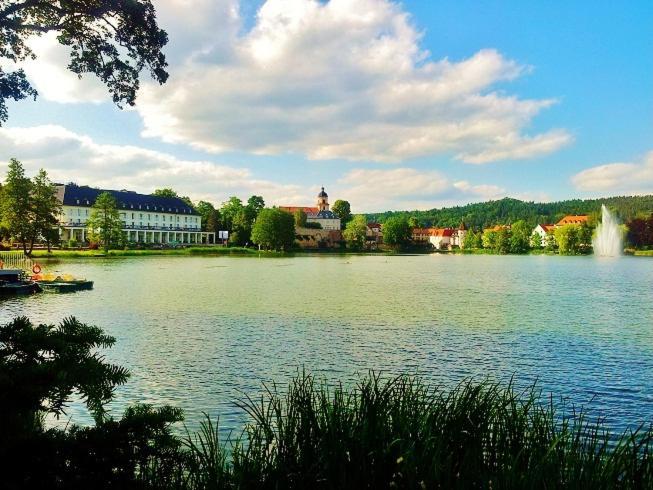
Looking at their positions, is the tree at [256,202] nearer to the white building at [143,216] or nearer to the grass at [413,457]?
the white building at [143,216]

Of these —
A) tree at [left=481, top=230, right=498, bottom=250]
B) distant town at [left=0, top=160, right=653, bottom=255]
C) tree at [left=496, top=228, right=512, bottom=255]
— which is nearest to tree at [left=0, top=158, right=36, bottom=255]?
distant town at [left=0, top=160, right=653, bottom=255]

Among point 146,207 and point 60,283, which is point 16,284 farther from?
point 146,207

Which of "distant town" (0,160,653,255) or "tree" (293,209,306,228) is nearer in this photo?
"distant town" (0,160,653,255)

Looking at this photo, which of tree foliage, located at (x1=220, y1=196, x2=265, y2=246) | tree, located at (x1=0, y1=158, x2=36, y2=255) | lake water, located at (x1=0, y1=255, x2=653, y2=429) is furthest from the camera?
tree foliage, located at (x1=220, y1=196, x2=265, y2=246)

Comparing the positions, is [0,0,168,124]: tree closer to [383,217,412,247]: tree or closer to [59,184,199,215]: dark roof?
[59,184,199,215]: dark roof

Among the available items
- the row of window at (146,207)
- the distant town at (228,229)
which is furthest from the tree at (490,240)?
the row of window at (146,207)

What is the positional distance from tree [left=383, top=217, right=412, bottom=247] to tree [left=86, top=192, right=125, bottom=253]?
306 feet

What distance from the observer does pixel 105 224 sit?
101m

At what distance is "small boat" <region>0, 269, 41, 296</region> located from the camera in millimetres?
39469

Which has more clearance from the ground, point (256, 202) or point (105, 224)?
point (256, 202)

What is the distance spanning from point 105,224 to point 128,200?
175 feet

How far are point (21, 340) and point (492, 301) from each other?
121 feet

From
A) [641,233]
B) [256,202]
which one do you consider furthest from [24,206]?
[641,233]

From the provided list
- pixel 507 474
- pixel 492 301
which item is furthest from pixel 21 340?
pixel 492 301
